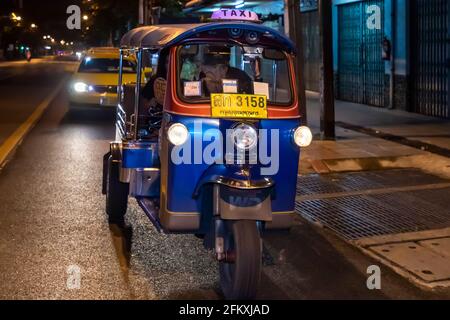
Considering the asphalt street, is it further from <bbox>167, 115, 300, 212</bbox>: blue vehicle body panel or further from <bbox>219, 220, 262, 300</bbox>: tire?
<bbox>167, 115, 300, 212</bbox>: blue vehicle body panel

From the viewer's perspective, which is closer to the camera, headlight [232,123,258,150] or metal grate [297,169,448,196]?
headlight [232,123,258,150]

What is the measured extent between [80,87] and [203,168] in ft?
37.6

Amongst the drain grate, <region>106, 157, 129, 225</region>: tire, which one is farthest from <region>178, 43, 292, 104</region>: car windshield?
the drain grate

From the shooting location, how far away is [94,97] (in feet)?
52.1

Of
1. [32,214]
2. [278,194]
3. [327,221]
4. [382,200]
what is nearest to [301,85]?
[382,200]

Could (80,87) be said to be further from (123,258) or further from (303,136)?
(303,136)

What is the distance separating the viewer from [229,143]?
5.07 m

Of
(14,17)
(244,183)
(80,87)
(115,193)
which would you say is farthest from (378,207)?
(14,17)

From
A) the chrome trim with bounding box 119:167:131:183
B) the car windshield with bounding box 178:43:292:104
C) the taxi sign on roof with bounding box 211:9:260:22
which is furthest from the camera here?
the chrome trim with bounding box 119:167:131:183

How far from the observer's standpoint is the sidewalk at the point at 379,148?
10.1 m

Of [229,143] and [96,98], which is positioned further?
[96,98]

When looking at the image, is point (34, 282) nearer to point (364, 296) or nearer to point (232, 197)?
point (232, 197)

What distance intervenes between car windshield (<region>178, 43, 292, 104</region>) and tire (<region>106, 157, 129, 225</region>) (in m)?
1.45

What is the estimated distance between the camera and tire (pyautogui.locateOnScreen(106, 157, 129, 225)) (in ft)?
22.5
